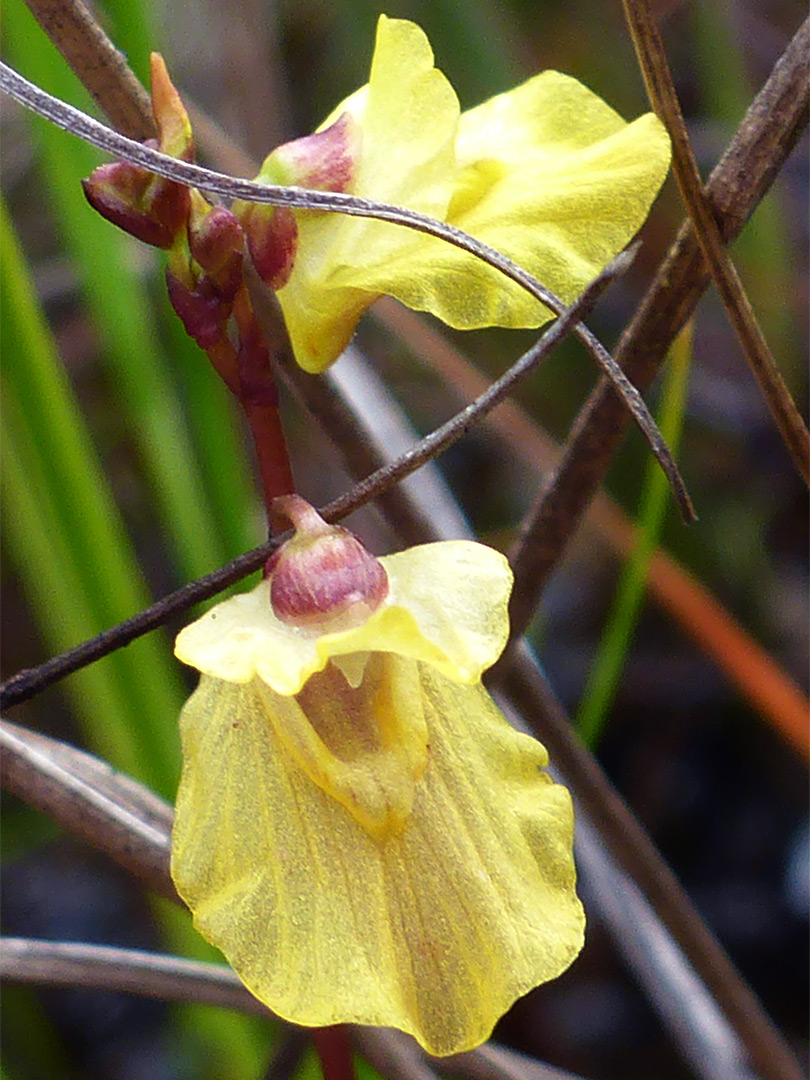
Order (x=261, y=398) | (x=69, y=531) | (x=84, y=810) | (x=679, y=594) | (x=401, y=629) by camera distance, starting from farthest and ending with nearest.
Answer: (x=679, y=594), (x=69, y=531), (x=84, y=810), (x=261, y=398), (x=401, y=629)

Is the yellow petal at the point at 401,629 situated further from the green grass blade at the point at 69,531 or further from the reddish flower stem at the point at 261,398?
the green grass blade at the point at 69,531

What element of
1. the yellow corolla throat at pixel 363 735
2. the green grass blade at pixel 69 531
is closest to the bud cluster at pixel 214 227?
the yellow corolla throat at pixel 363 735

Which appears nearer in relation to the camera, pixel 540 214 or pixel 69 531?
pixel 540 214

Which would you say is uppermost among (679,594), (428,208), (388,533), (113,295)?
(428,208)

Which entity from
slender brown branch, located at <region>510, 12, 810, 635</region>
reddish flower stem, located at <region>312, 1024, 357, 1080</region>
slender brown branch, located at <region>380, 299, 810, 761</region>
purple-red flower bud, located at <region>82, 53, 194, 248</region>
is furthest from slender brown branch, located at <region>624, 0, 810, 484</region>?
slender brown branch, located at <region>380, 299, 810, 761</region>

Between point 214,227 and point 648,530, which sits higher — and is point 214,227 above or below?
above

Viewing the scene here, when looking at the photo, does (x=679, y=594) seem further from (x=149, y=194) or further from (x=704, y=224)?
(x=149, y=194)

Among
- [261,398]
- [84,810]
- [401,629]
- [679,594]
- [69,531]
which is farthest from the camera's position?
[679,594]

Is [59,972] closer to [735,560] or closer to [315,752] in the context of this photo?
[315,752]

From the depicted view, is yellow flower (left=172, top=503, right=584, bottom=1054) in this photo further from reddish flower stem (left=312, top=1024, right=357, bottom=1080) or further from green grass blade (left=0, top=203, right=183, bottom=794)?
green grass blade (left=0, top=203, right=183, bottom=794)

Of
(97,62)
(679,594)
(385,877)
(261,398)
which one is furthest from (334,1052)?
(679,594)
